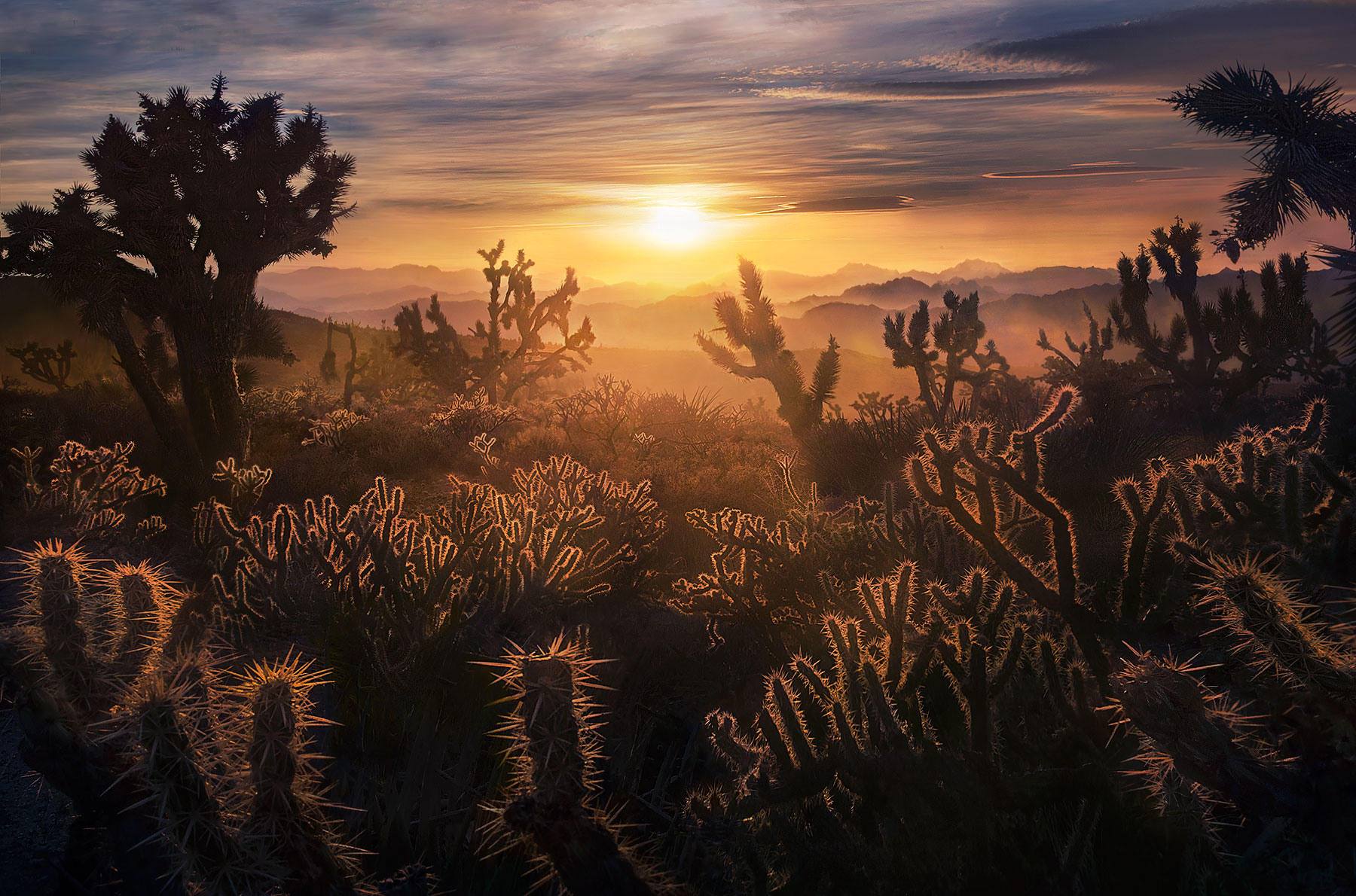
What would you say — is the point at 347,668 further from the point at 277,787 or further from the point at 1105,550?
the point at 1105,550

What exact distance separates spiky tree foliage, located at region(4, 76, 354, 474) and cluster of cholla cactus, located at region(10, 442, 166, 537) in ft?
9.56

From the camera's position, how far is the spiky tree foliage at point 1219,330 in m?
16.0

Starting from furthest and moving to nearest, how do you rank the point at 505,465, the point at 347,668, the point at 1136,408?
the point at 1136,408
the point at 505,465
the point at 347,668

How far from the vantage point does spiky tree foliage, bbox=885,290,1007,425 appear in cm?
1385

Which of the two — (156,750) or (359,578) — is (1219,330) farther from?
(156,750)

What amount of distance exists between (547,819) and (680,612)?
8.75ft

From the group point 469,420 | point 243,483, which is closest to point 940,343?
point 469,420

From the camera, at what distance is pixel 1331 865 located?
1.98 m

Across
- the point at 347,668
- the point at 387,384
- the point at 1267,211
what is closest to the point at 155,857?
the point at 347,668

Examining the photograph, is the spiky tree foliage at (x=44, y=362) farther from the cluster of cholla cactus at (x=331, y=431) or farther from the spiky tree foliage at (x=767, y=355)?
the spiky tree foliage at (x=767, y=355)

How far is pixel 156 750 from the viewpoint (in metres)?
2.42

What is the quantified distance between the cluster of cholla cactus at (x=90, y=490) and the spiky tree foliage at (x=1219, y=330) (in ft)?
56.8

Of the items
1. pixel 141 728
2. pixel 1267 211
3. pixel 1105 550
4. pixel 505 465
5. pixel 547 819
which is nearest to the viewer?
pixel 547 819

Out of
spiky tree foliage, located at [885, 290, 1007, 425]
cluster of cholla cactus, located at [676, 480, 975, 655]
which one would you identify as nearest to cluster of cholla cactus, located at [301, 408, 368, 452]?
cluster of cholla cactus, located at [676, 480, 975, 655]
